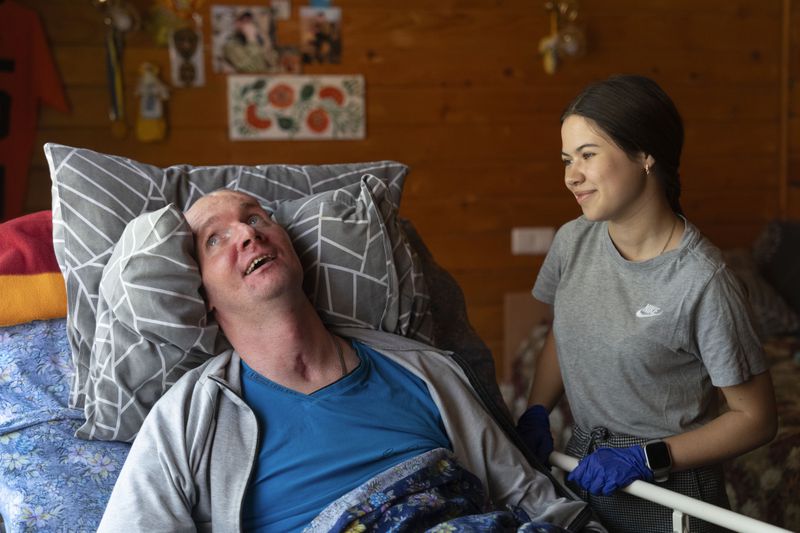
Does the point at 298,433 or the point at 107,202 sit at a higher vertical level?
the point at 107,202

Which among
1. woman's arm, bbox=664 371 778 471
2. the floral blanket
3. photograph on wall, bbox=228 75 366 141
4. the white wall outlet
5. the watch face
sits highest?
photograph on wall, bbox=228 75 366 141

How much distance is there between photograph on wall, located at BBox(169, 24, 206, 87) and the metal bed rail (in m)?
2.40

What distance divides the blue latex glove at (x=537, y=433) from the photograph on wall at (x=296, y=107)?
1.94m

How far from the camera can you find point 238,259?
1.58 meters

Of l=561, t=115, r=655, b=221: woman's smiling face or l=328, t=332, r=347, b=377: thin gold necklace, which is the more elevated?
l=561, t=115, r=655, b=221: woman's smiling face

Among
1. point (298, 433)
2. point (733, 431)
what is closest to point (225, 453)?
point (298, 433)

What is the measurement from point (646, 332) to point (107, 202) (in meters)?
→ 1.04

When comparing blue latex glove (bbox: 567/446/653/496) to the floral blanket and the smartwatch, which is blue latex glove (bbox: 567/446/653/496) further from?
the floral blanket

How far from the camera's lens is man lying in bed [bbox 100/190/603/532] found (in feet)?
4.69

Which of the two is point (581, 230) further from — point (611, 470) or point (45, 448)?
A: point (45, 448)

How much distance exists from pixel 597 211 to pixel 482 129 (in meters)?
2.15

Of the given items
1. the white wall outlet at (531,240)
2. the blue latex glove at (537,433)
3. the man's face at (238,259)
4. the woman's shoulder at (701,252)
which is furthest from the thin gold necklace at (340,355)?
the white wall outlet at (531,240)

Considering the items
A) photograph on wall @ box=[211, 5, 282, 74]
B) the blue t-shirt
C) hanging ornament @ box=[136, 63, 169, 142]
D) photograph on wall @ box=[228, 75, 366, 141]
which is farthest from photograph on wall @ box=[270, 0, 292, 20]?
the blue t-shirt

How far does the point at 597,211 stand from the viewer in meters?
1.62
